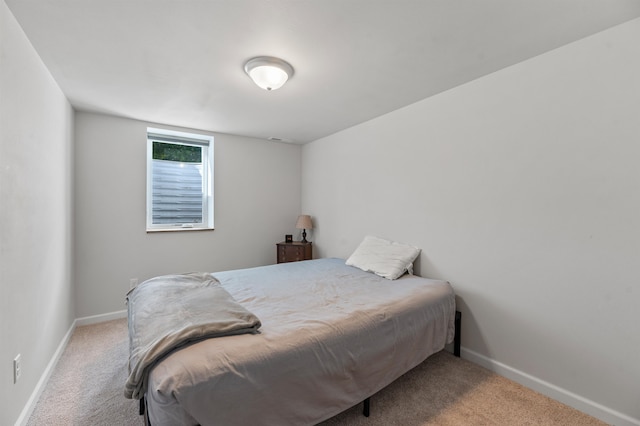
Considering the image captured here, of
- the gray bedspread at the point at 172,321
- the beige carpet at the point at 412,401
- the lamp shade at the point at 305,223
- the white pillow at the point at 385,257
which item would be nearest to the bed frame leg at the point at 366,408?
the beige carpet at the point at 412,401

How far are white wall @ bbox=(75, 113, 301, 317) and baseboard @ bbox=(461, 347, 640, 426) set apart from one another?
9.83ft

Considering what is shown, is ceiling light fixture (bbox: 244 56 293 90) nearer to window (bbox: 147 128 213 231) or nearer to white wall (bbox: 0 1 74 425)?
white wall (bbox: 0 1 74 425)

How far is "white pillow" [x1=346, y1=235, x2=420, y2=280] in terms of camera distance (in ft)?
8.58

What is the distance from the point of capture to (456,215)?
2430 millimetres

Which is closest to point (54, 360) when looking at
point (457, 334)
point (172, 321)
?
point (172, 321)

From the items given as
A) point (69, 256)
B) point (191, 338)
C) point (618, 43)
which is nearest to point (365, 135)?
point (618, 43)

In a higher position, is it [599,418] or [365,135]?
[365,135]

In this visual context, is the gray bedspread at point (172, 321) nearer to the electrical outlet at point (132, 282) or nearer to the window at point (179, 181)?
the electrical outlet at point (132, 282)

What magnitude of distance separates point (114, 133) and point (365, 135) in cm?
292

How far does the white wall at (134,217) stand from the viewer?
3.05 m

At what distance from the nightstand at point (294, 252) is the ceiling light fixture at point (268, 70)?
2.37 m

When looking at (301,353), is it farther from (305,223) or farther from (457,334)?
(305,223)

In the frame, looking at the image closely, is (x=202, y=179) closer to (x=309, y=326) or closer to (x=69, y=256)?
(x=69, y=256)

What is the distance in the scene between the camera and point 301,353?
141 centimetres
